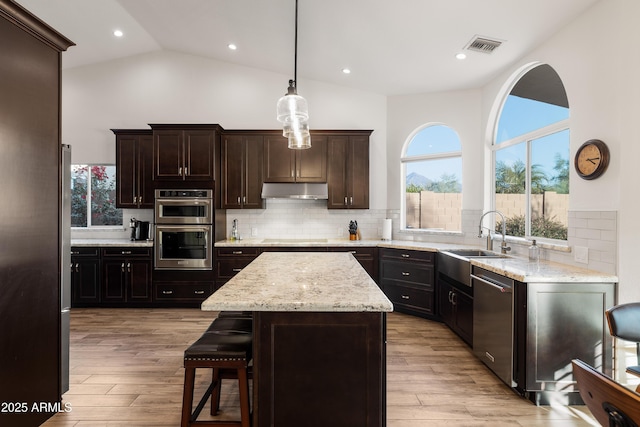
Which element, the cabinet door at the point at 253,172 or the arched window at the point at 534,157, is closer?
the arched window at the point at 534,157

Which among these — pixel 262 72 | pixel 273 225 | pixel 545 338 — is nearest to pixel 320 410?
pixel 545 338

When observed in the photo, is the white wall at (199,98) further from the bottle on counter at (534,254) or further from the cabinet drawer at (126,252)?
the bottle on counter at (534,254)

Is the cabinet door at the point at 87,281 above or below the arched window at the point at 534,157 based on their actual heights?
below

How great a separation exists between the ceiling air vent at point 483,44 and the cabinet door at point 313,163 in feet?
7.30

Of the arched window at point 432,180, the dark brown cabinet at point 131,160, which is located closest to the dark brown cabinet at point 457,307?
the arched window at point 432,180

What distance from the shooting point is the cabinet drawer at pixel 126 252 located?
464 cm

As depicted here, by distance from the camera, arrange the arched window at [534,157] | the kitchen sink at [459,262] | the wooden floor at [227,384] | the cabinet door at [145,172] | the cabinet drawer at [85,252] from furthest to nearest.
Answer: the cabinet door at [145,172] < the cabinet drawer at [85,252] < the kitchen sink at [459,262] < the arched window at [534,157] < the wooden floor at [227,384]

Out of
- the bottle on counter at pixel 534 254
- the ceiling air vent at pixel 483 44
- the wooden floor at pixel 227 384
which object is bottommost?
the wooden floor at pixel 227 384

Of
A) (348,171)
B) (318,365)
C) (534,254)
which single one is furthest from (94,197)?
(534,254)

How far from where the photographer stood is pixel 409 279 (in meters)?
4.37

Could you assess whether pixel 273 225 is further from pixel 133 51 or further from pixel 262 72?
pixel 133 51

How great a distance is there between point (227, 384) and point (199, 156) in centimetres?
313

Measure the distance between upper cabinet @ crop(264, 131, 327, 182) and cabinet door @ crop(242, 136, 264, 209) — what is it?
0.09 metres

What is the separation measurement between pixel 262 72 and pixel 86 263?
3.82 metres
